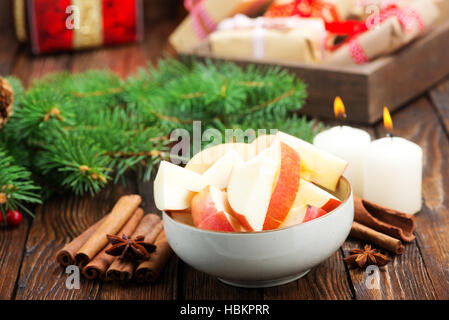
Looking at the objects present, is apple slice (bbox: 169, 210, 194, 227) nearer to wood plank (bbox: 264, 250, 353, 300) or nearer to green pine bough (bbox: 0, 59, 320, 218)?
wood plank (bbox: 264, 250, 353, 300)

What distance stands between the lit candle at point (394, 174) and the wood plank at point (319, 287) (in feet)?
0.62

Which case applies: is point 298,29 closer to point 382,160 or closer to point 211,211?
point 382,160

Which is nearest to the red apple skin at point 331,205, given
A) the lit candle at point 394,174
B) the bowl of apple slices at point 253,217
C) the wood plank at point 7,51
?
Answer: the bowl of apple slices at point 253,217

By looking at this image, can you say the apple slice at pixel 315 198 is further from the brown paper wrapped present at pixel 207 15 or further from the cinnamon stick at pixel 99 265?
the brown paper wrapped present at pixel 207 15

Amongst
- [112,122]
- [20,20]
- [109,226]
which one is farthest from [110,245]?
[20,20]

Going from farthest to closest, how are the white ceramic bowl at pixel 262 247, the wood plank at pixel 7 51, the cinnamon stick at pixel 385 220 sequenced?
the wood plank at pixel 7 51 < the cinnamon stick at pixel 385 220 < the white ceramic bowl at pixel 262 247

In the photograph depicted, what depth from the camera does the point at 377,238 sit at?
0.96 m

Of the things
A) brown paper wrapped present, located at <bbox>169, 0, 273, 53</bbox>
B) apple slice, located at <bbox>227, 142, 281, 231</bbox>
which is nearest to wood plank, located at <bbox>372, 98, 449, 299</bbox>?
apple slice, located at <bbox>227, 142, 281, 231</bbox>

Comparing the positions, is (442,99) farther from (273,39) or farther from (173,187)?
(173,187)

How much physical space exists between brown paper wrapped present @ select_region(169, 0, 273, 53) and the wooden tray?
259 mm

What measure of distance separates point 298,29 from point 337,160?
2.66 ft

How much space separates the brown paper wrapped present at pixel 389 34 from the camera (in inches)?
59.3

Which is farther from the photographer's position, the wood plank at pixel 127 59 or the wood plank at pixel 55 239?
the wood plank at pixel 127 59

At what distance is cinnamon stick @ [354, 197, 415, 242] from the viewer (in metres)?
0.98
